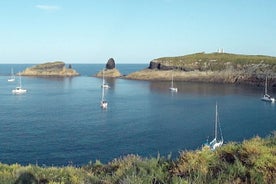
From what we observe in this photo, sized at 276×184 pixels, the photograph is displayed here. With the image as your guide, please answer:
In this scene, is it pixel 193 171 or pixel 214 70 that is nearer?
pixel 193 171

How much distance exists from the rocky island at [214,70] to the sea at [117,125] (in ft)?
138

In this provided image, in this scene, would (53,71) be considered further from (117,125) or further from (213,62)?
(117,125)

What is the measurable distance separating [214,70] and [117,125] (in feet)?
335

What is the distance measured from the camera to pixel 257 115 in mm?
68688

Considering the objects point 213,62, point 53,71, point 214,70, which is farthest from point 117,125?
point 53,71

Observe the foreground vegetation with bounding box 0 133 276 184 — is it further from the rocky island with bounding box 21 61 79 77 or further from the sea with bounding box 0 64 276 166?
the rocky island with bounding box 21 61 79 77

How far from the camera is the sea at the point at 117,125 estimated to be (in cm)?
4147

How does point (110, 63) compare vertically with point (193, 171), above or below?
above

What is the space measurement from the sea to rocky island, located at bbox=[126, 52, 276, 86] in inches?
1650

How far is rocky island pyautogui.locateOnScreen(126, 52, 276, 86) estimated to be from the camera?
138 metres

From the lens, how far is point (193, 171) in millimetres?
7812

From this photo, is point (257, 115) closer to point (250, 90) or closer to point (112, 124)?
point (112, 124)

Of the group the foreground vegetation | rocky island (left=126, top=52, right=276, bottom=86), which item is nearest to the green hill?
rocky island (left=126, top=52, right=276, bottom=86)

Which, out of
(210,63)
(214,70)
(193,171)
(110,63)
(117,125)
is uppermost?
(210,63)
